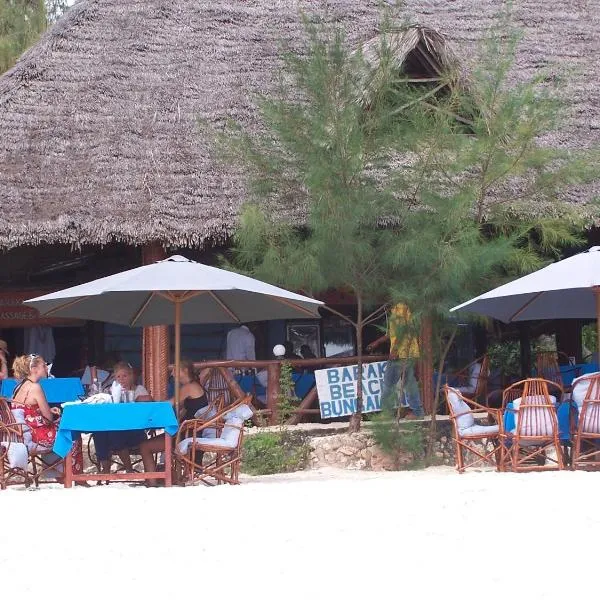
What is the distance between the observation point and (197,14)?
15477mm

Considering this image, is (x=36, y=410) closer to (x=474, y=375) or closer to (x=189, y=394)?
(x=189, y=394)

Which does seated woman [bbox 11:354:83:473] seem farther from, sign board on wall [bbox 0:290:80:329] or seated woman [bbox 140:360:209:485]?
sign board on wall [bbox 0:290:80:329]

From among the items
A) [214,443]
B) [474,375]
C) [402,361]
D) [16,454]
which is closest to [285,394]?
[402,361]

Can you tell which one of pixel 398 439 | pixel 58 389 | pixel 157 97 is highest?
pixel 157 97

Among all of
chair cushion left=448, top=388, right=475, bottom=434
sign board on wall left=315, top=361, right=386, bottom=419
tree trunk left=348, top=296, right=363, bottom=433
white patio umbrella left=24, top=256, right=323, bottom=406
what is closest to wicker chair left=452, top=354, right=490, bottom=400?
sign board on wall left=315, top=361, right=386, bottom=419

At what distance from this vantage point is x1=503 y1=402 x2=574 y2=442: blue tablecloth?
890cm

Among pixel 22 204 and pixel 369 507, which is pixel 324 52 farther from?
pixel 369 507

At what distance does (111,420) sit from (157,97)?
6169 mm

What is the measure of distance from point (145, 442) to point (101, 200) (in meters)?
3.92

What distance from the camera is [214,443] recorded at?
8.60 metres

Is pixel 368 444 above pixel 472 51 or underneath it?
underneath

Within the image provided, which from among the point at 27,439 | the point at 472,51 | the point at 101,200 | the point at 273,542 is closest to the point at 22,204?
the point at 101,200

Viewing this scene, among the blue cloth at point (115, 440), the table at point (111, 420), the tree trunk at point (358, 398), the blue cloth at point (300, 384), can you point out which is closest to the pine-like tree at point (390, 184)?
the tree trunk at point (358, 398)

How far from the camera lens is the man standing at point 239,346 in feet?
42.2
